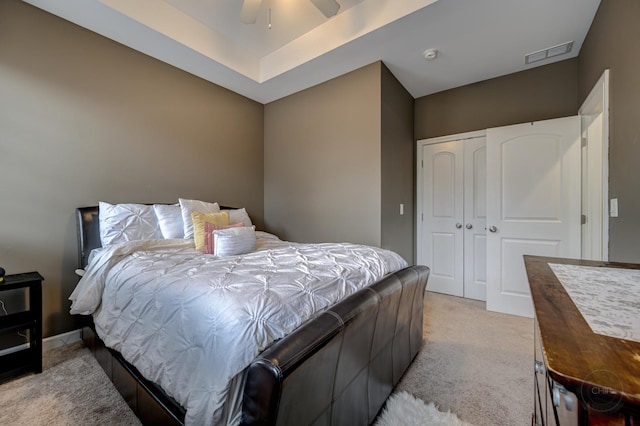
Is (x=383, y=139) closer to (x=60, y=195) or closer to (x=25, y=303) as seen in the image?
(x=60, y=195)

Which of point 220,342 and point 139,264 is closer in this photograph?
point 220,342

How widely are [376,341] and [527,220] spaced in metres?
2.56

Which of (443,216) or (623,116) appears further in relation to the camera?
(443,216)

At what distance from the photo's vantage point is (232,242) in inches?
79.2

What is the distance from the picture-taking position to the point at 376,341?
1.32 meters

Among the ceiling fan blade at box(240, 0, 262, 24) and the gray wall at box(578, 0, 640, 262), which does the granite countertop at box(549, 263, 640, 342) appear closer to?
the gray wall at box(578, 0, 640, 262)

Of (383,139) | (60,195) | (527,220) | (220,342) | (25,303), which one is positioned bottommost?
(25,303)

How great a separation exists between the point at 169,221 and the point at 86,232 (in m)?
0.60

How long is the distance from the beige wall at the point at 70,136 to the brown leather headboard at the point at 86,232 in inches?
→ 5.7

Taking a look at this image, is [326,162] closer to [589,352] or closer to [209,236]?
[209,236]

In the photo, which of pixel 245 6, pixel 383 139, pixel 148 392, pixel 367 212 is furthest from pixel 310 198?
pixel 148 392

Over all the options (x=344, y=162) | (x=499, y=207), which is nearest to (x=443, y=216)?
(x=499, y=207)

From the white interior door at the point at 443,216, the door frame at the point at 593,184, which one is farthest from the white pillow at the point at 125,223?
the door frame at the point at 593,184

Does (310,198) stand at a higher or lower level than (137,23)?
lower
